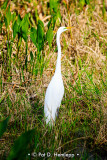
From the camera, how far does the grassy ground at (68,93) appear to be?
6.36 ft

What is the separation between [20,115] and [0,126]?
2.69ft

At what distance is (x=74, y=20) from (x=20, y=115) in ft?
7.40

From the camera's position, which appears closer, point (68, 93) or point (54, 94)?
point (54, 94)

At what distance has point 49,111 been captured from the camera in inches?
78.7

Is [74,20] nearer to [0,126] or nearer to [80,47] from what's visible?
[80,47]

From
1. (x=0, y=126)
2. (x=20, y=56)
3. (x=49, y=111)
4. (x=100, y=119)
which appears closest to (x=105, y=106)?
(x=100, y=119)

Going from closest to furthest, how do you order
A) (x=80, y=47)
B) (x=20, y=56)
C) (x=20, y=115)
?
(x=20, y=115) → (x=20, y=56) → (x=80, y=47)

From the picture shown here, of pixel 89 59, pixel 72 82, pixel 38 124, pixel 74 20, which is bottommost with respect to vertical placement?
pixel 38 124

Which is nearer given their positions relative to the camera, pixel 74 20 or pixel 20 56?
pixel 20 56

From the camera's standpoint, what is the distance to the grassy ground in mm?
1938

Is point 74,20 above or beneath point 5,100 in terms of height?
above

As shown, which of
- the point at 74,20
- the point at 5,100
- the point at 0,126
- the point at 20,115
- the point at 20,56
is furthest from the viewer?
the point at 74,20

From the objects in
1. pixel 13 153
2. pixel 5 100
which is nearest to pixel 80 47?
pixel 5 100

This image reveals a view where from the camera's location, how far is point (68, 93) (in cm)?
260
